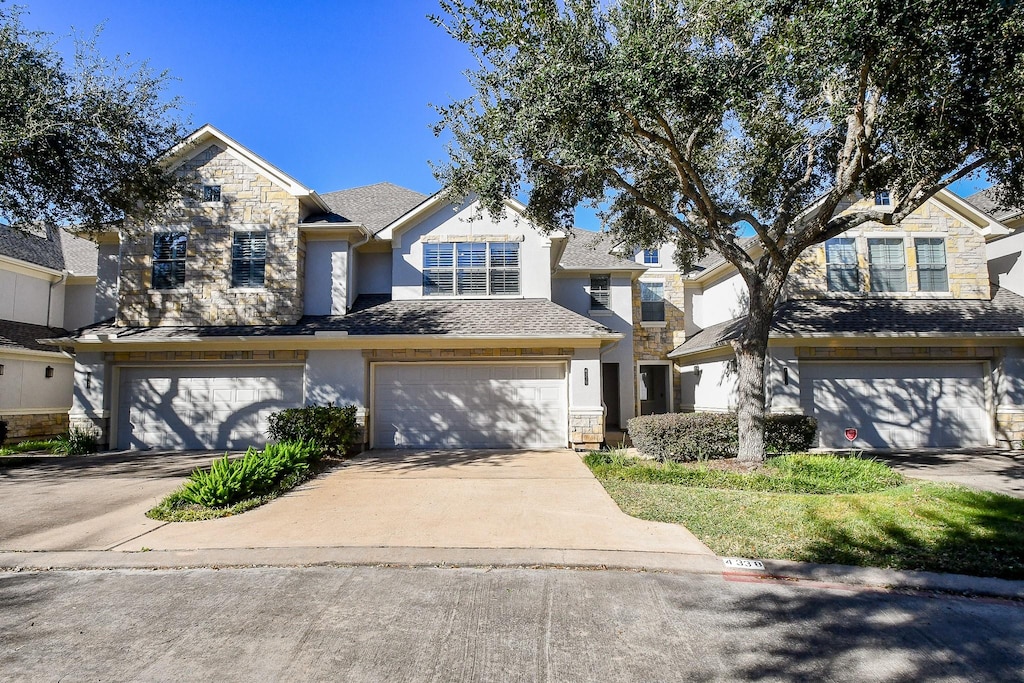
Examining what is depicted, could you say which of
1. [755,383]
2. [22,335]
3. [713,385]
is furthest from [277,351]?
[713,385]

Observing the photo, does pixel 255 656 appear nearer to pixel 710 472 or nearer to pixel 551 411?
pixel 710 472

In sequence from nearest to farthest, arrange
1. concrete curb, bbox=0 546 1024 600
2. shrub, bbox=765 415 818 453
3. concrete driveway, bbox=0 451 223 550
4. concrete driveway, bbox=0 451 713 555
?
concrete curb, bbox=0 546 1024 600, concrete driveway, bbox=0 451 713 555, concrete driveway, bbox=0 451 223 550, shrub, bbox=765 415 818 453

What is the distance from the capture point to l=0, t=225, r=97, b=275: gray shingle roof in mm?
17531

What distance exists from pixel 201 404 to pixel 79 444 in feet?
9.29

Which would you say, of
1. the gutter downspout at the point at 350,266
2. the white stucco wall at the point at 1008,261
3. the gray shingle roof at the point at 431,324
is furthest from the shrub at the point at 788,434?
the gutter downspout at the point at 350,266

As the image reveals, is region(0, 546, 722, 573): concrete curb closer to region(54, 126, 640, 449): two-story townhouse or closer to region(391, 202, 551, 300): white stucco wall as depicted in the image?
region(54, 126, 640, 449): two-story townhouse

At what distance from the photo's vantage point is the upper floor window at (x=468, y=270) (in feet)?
51.2

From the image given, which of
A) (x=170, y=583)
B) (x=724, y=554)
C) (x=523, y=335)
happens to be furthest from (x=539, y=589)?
(x=523, y=335)

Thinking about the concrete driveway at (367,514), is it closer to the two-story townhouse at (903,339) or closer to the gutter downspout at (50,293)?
the two-story townhouse at (903,339)

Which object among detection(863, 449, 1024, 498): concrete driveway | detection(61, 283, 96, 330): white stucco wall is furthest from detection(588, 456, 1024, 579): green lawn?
detection(61, 283, 96, 330): white stucco wall

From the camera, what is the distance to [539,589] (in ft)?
16.9

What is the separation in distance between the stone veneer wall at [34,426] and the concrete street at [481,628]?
13.8 m

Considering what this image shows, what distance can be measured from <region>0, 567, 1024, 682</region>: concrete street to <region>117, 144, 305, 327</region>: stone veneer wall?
9639mm

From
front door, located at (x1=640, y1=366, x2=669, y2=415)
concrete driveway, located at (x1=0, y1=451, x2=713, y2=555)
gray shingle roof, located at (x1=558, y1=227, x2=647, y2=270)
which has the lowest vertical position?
concrete driveway, located at (x1=0, y1=451, x2=713, y2=555)
